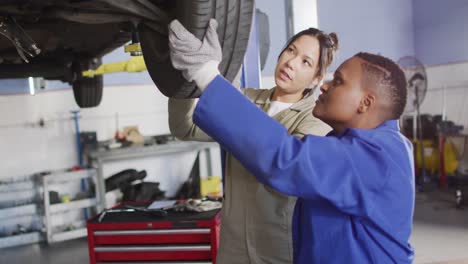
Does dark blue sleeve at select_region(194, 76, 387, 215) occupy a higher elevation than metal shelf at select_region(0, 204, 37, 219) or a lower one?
higher

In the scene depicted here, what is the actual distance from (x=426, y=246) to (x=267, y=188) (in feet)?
8.51

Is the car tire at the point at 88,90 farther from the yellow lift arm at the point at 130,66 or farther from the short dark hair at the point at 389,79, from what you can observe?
the short dark hair at the point at 389,79

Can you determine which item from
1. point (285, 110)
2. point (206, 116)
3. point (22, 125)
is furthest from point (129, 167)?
point (206, 116)

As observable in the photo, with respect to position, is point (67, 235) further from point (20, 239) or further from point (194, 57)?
point (194, 57)

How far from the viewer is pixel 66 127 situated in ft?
14.5

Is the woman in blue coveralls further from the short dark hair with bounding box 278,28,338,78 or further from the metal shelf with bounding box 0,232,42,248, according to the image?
the metal shelf with bounding box 0,232,42,248

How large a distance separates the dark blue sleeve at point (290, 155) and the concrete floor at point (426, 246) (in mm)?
2481

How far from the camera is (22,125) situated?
427 cm

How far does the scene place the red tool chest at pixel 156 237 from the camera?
216 centimetres

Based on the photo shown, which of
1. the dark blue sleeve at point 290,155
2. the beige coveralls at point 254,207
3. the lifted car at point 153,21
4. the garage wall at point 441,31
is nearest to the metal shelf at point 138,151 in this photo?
the lifted car at point 153,21

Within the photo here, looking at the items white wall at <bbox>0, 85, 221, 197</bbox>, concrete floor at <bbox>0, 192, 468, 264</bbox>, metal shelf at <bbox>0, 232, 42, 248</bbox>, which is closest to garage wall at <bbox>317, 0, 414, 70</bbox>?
concrete floor at <bbox>0, 192, 468, 264</bbox>

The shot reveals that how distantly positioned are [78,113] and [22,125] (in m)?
0.52

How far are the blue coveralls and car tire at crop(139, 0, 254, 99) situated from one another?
0.92 ft

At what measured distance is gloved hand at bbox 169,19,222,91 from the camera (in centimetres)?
87
